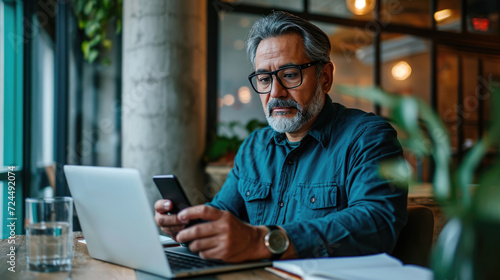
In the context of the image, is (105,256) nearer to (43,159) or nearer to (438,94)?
(43,159)

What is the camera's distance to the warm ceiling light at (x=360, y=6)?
4094mm

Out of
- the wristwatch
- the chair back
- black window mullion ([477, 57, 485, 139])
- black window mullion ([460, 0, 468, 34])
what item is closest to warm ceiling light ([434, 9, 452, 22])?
black window mullion ([460, 0, 468, 34])

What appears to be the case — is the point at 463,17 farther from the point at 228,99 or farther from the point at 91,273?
the point at 91,273

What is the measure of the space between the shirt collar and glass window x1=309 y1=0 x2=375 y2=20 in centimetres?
236

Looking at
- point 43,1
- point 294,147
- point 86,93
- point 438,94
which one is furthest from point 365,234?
point 86,93

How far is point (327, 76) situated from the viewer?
1.78 metres

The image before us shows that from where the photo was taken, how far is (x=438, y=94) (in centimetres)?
441

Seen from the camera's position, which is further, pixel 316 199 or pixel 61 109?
pixel 61 109

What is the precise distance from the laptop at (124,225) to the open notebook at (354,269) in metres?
0.13

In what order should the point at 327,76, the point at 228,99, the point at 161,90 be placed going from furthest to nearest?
the point at 228,99 → the point at 161,90 → the point at 327,76

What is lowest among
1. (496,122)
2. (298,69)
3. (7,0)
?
(496,122)

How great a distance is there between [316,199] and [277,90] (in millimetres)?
405

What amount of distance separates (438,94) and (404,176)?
4.13 m

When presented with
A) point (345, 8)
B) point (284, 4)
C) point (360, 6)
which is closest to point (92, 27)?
point (284, 4)
